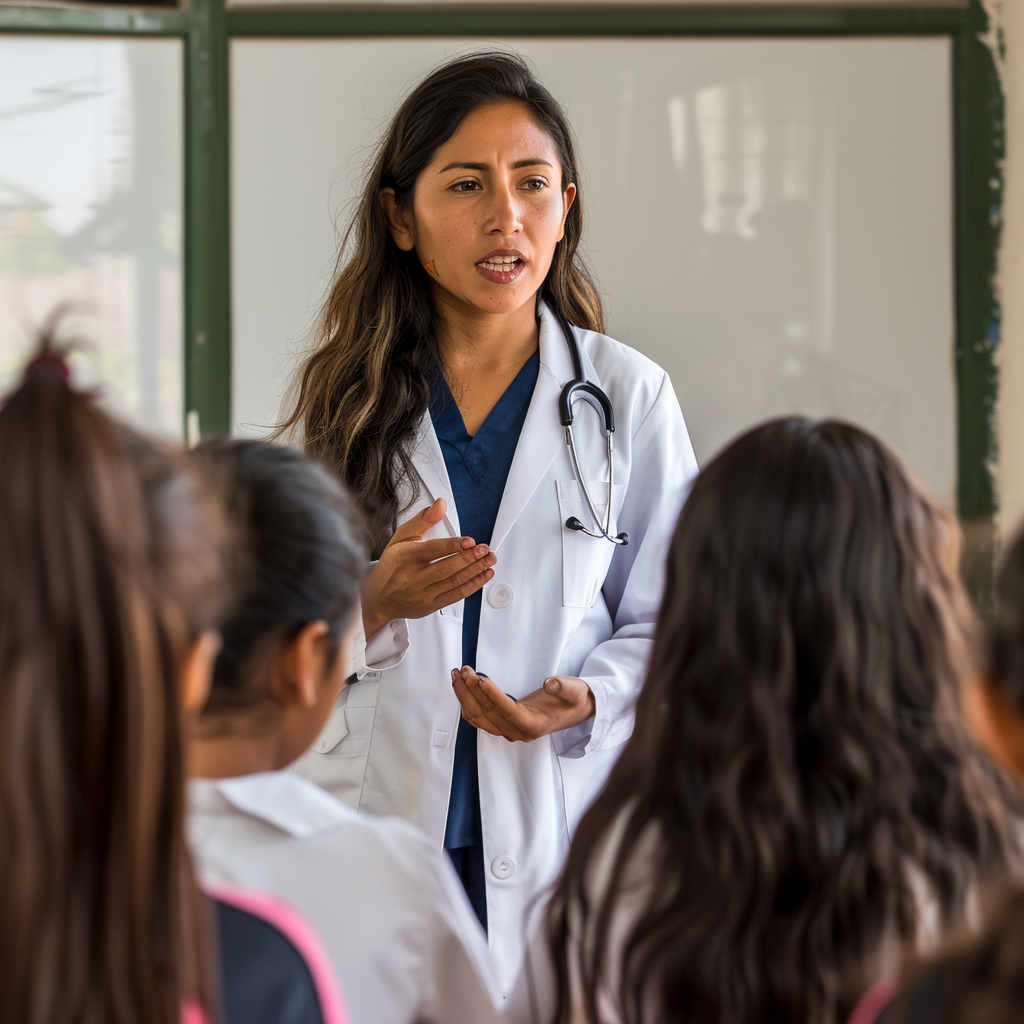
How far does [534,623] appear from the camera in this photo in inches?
60.0

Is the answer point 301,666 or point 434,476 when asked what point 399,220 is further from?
point 301,666

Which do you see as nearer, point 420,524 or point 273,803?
point 273,803

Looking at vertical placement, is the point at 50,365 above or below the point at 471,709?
above

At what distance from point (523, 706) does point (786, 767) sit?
2.03ft

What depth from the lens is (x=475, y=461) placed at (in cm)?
162

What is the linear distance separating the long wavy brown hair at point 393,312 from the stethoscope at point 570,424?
21 cm

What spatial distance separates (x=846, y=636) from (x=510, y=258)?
928 millimetres

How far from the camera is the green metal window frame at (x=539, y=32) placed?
231cm

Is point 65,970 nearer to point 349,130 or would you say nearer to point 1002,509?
point 349,130

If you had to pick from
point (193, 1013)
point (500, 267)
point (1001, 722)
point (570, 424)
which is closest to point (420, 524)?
point (570, 424)

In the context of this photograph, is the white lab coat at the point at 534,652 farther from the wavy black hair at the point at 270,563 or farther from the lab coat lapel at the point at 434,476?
the wavy black hair at the point at 270,563

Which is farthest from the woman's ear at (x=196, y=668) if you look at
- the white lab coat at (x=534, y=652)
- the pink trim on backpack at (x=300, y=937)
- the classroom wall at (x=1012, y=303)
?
the classroom wall at (x=1012, y=303)

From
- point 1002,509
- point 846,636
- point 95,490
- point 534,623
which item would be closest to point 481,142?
point 534,623

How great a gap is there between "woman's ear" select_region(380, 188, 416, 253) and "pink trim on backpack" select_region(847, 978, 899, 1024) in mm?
1298
